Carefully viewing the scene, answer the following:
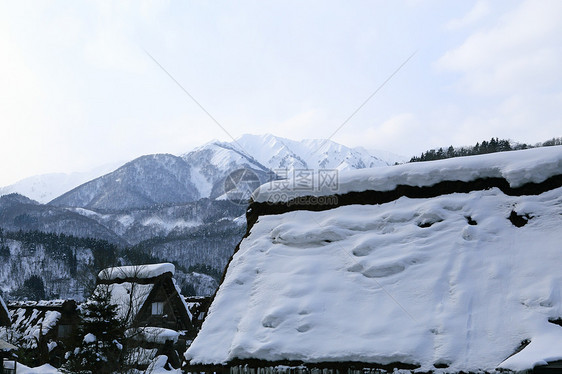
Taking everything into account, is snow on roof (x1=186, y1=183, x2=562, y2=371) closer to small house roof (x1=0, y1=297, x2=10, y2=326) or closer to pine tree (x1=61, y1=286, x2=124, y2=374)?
pine tree (x1=61, y1=286, x2=124, y2=374)

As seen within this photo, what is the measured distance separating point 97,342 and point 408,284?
11973 millimetres

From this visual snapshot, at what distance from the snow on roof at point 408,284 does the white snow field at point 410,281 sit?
0.06 feet

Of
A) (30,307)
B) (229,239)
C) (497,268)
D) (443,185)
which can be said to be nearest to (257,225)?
(443,185)

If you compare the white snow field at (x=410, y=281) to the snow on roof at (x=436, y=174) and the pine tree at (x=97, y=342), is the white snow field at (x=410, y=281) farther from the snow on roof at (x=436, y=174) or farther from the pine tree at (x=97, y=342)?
the pine tree at (x=97, y=342)

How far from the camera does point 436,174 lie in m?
10.4

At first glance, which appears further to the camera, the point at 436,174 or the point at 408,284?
the point at 436,174

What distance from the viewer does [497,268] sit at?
8.27m

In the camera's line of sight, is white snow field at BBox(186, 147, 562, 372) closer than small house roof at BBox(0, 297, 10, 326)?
Yes

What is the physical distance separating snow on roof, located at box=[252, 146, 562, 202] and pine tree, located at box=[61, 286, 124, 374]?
786cm

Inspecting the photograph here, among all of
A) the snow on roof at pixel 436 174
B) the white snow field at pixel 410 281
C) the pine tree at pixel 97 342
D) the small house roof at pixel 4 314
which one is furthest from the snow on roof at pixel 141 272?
the white snow field at pixel 410 281

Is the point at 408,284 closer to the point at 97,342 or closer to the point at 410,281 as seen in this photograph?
the point at 410,281

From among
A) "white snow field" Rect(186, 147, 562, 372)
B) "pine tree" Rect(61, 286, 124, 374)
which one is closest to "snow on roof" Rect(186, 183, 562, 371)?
"white snow field" Rect(186, 147, 562, 372)

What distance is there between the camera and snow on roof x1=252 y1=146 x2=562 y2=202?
31.0 ft

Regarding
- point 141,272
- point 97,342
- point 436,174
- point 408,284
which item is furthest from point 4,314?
point 408,284
